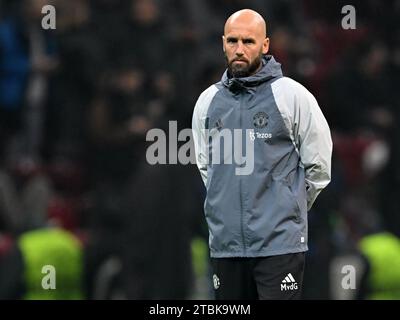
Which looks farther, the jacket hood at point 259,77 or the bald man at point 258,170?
the jacket hood at point 259,77

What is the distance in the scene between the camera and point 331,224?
419 inches

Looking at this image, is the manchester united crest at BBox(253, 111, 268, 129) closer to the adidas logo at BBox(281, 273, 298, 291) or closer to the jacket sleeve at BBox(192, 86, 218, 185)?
the jacket sleeve at BBox(192, 86, 218, 185)

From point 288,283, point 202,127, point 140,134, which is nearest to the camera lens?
point 288,283

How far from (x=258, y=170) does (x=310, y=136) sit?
30cm

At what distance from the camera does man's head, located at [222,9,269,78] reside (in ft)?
20.3

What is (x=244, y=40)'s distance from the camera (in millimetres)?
6207

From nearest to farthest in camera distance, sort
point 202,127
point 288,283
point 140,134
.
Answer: point 288,283 < point 202,127 < point 140,134

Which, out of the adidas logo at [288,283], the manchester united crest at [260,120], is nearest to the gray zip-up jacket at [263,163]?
the manchester united crest at [260,120]

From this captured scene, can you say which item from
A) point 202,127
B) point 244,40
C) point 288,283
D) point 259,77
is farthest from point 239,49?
point 288,283

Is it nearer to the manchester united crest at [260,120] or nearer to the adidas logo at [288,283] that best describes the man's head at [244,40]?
the manchester united crest at [260,120]

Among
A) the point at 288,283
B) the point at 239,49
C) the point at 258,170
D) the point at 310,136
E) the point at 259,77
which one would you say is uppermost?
the point at 239,49

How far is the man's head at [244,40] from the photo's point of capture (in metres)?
6.20

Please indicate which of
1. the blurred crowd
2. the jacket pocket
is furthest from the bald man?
the blurred crowd

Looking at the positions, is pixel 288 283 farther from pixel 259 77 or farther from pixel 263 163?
pixel 259 77
